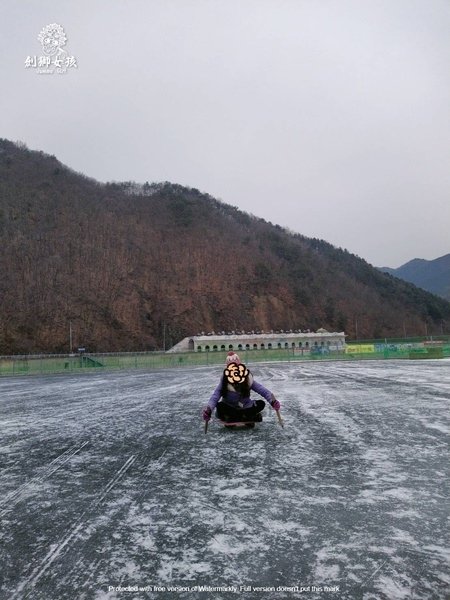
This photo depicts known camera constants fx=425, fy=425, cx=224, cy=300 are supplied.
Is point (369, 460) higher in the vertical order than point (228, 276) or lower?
lower

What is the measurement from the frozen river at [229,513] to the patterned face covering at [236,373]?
964 mm

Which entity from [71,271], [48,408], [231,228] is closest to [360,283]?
[231,228]

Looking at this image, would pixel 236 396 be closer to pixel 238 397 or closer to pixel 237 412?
pixel 238 397

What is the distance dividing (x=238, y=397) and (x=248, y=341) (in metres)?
82.5

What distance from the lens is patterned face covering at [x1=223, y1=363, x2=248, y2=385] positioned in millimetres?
7199

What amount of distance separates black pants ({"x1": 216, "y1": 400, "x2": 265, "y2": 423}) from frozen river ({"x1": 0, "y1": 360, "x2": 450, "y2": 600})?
25 cm

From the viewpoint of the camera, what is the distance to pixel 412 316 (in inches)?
5433

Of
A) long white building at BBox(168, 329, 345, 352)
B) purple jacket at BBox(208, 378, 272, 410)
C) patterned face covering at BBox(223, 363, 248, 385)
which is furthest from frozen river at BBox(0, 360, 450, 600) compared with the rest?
long white building at BBox(168, 329, 345, 352)

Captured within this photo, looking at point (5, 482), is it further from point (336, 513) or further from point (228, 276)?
point (228, 276)

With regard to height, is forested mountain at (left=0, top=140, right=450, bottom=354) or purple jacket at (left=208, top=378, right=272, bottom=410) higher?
forested mountain at (left=0, top=140, right=450, bottom=354)

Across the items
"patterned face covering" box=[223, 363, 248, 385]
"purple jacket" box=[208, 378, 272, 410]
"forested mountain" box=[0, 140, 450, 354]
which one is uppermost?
"forested mountain" box=[0, 140, 450, 354]

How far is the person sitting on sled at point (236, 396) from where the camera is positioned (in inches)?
284

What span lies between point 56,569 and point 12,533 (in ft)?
2.83

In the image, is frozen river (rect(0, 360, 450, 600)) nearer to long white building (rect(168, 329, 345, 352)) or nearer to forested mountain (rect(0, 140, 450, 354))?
forested mountain (rect(0, 140, 450, 354))
